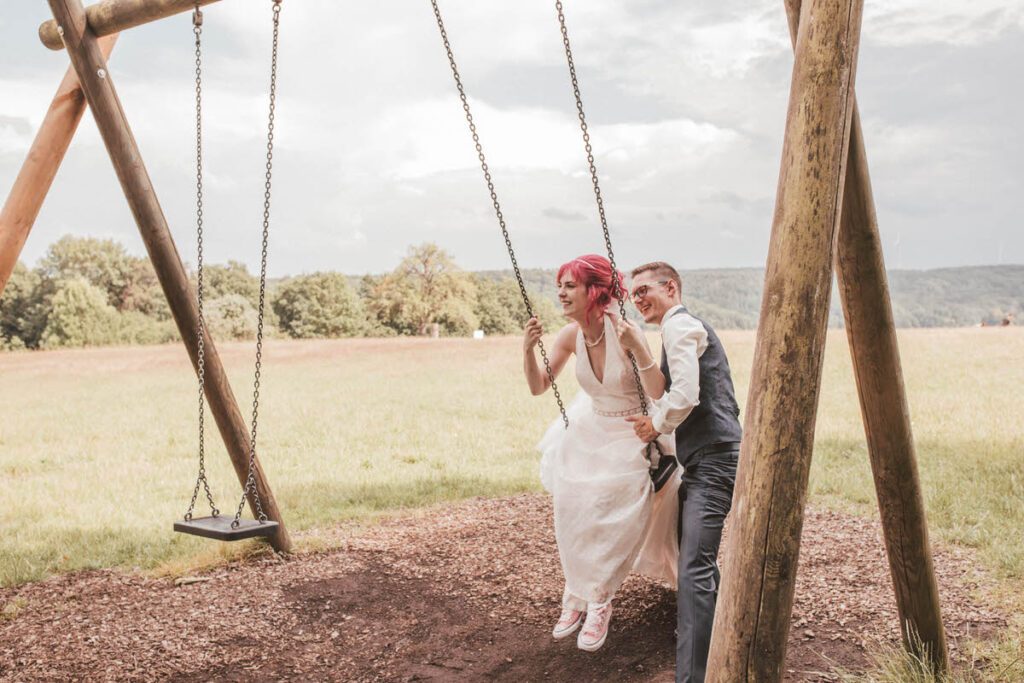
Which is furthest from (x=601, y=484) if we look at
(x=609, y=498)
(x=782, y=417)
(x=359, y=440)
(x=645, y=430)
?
(x=359, y=440)

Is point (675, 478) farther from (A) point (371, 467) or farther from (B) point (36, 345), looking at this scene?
(B) point (36, 345)

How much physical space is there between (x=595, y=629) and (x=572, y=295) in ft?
5.30

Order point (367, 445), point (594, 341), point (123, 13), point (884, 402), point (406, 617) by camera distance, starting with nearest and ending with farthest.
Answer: point (884, 402) < point (594, 341) < point (406, 617) < point (123, 13) < point (367, 445)

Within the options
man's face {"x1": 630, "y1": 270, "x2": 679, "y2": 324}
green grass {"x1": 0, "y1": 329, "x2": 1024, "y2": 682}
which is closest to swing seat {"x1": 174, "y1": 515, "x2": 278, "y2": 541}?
green grass {"x1": 0, "y1": 329, "x2": 1024, "y2": 682}

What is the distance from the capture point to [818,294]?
99.8 inches

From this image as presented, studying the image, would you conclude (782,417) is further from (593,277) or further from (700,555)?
(593,277)

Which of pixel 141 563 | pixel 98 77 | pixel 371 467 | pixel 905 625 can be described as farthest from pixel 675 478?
pixel 371 467

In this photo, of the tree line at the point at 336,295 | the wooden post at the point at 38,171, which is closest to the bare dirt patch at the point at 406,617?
the wooden post at the point at 38,171

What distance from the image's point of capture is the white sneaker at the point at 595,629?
4223 mm

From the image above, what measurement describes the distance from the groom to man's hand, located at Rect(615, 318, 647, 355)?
109 millimetres

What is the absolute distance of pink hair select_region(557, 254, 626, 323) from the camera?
4.24m

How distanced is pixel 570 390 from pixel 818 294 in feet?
57.5

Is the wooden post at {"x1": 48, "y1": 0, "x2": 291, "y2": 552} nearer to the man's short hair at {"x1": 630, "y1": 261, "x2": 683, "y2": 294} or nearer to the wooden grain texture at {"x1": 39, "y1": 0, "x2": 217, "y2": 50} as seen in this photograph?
the wooden grain texture at {"x1": 39, "y1": 0, "x2": 217, "y2": 50}

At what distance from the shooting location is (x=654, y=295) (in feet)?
13.0
